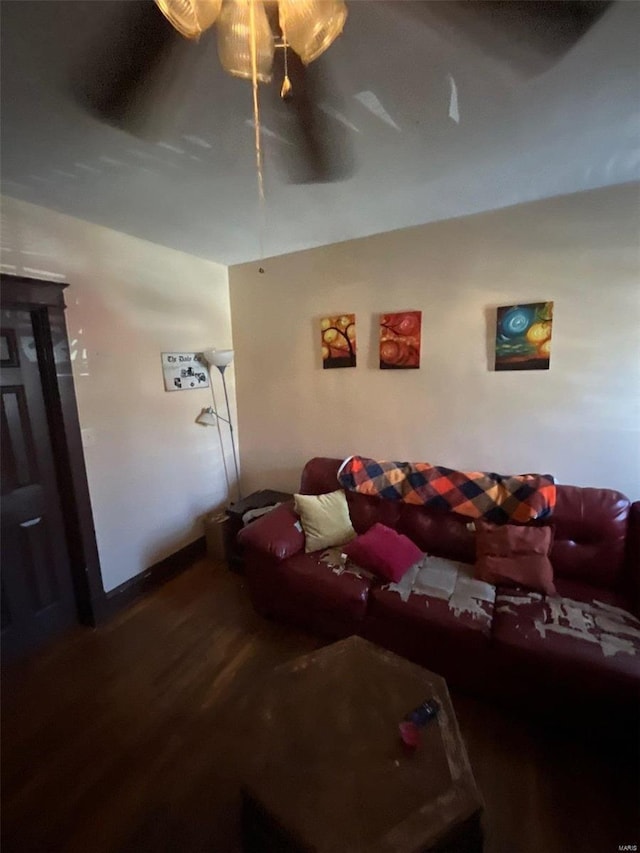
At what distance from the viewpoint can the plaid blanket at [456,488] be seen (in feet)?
5.90

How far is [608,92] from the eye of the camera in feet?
3.52

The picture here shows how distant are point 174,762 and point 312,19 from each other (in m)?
2.21

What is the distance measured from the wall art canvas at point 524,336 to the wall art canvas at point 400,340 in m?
0.47

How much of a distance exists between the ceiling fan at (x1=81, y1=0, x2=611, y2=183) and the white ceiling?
0.05ft

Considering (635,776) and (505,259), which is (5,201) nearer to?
(505,259)

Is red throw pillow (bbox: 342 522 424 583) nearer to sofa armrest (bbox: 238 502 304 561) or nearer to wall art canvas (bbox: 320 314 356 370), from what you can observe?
sofa armrest (bbox: 238 502 304 561)

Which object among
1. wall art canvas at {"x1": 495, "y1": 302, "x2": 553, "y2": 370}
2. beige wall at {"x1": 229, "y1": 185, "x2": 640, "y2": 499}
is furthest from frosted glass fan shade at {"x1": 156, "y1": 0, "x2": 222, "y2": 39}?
wall art canvas at {"x1": 495, "y1": 302, "x2": 553, "y2": 370}

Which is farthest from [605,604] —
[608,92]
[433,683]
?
[608,92]

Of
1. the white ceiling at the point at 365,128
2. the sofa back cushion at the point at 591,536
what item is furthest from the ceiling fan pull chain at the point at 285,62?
the sofa back cushion at the point at 591,536

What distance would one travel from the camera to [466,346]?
82.2 inches

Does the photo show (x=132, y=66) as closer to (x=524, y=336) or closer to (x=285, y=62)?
(x=285, y=62)

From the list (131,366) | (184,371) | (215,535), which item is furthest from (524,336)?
(215,535)

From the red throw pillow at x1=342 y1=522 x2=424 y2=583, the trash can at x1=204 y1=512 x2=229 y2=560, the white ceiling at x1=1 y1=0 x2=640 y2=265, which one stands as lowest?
the trash can at x1=204 y1=512 x2=229 y2=560

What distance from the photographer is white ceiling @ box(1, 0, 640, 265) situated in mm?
850
